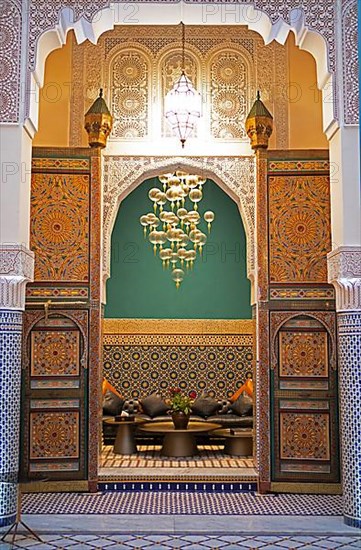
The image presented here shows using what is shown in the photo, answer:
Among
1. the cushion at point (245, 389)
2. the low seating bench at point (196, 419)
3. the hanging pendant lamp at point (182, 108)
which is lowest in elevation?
the low seating bench at point (196, 419)

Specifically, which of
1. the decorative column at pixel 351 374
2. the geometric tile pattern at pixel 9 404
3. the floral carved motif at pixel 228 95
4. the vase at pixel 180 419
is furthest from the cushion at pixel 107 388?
the decorative column at pixel 351 374

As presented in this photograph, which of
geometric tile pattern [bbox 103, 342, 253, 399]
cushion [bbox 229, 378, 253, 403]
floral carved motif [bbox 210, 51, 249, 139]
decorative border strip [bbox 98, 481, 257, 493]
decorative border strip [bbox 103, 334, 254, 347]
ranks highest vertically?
floral carved motif [bbox 210, 51, 249, 139]

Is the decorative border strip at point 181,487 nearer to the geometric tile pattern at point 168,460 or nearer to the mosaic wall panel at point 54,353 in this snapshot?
the geometric tile pattern at point 168,460

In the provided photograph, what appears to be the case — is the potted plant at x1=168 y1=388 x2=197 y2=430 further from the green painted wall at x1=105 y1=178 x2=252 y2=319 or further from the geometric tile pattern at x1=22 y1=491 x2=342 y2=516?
the green painted wall at x1=105 y1=178 x2=252 y2=319

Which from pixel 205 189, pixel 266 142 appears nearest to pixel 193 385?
pixel 205 189

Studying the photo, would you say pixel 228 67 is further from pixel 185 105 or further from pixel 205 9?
pixel 205 9

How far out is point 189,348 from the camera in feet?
26.3

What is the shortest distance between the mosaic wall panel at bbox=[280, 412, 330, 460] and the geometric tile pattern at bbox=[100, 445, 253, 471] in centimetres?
65

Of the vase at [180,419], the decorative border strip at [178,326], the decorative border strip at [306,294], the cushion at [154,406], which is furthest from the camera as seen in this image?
the decorative border strip at [178,326]

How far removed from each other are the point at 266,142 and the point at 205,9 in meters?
1.24

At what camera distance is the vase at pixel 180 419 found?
6.46 metres

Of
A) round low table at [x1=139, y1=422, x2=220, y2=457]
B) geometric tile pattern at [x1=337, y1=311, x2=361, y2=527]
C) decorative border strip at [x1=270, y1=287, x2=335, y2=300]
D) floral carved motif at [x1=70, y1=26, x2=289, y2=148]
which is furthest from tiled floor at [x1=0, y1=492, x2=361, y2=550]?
floral carved motif at [x1=70, y1=26, x2=289, y2=148]

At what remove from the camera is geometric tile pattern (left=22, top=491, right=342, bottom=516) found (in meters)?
4.69

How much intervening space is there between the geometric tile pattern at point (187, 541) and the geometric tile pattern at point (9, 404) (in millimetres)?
223
